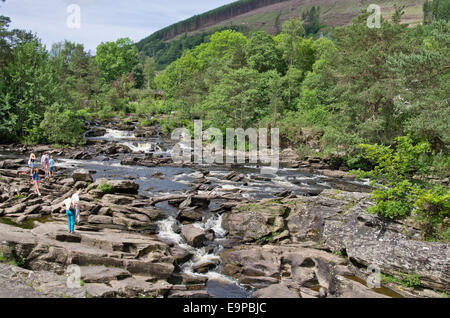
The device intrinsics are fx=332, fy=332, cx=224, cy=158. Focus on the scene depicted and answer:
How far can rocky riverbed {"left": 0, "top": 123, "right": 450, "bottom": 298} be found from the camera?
1234 cm

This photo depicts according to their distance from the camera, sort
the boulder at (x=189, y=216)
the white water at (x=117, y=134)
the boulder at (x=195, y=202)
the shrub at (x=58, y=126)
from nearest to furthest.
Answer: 1. the boulder at (x=189, y=216)
2. the boulder at (x=195, y=202)
3. the shrub at (x=58, y=126)
4. the white water at (x=117, y=134)

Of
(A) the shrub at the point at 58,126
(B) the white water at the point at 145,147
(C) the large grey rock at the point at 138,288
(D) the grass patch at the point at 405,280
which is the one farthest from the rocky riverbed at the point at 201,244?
(A) the shrub at the point at 58,126

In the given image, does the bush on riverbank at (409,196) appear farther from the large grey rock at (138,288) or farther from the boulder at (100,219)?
the boulder at (100,219)

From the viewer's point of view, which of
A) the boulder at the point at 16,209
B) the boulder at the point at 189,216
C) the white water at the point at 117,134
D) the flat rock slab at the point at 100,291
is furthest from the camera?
the white water at the point at 117,134

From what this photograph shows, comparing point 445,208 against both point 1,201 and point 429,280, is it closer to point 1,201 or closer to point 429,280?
point 429,280

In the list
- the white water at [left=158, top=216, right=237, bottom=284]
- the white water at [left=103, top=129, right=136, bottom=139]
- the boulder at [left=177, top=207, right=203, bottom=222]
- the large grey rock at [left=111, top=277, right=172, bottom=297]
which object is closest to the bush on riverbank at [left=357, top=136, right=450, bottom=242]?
the white water at [left=158, top=216, right=237, bottom=284]

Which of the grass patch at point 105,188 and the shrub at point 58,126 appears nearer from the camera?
the grass patch at point 105,188

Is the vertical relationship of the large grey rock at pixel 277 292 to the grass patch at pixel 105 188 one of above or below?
below

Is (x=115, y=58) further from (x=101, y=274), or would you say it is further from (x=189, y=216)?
(x=101, y=274)

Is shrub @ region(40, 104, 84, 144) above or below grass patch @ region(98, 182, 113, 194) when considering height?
above

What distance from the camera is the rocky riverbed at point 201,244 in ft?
40.5

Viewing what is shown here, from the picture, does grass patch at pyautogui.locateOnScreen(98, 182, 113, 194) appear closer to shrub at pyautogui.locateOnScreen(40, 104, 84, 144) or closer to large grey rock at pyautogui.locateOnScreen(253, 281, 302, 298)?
large grey rock at pyautogui.locateOnScreen(253, 281, 302, 298)

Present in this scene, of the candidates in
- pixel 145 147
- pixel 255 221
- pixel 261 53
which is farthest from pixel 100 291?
pixel 261 53
